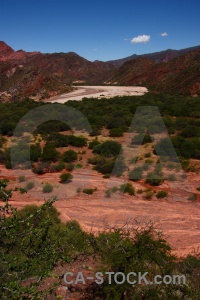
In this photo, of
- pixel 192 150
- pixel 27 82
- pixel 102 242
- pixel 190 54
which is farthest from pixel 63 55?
pixel 102 242

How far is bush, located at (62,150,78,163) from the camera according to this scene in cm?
1873

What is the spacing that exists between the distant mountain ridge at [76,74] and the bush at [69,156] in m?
34.7

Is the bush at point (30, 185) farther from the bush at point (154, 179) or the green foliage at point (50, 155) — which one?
the bush at point (154, 179)

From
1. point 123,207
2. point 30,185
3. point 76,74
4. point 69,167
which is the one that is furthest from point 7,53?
point 123,207

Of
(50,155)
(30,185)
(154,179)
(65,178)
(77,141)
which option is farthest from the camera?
(77,141)

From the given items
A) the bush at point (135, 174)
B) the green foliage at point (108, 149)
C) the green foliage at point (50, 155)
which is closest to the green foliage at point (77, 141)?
the green foliage at point (108, 149)

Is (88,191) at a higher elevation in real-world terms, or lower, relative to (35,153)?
lower

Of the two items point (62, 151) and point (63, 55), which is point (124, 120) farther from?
point (63, 55)

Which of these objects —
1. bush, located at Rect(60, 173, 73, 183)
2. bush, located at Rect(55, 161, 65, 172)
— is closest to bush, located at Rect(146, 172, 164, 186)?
bush, located at Rect(60, 173, 73, 183)

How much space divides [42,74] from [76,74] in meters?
60.5

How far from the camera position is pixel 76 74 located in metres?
119

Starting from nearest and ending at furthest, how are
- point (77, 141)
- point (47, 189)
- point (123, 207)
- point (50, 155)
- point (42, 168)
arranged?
point (123, 207) → point (47, 189) → point (42, 168) → point (50, 155) → point (77, 141)

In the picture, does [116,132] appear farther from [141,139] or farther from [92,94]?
[92,94]

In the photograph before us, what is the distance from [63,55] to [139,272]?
133 metres
